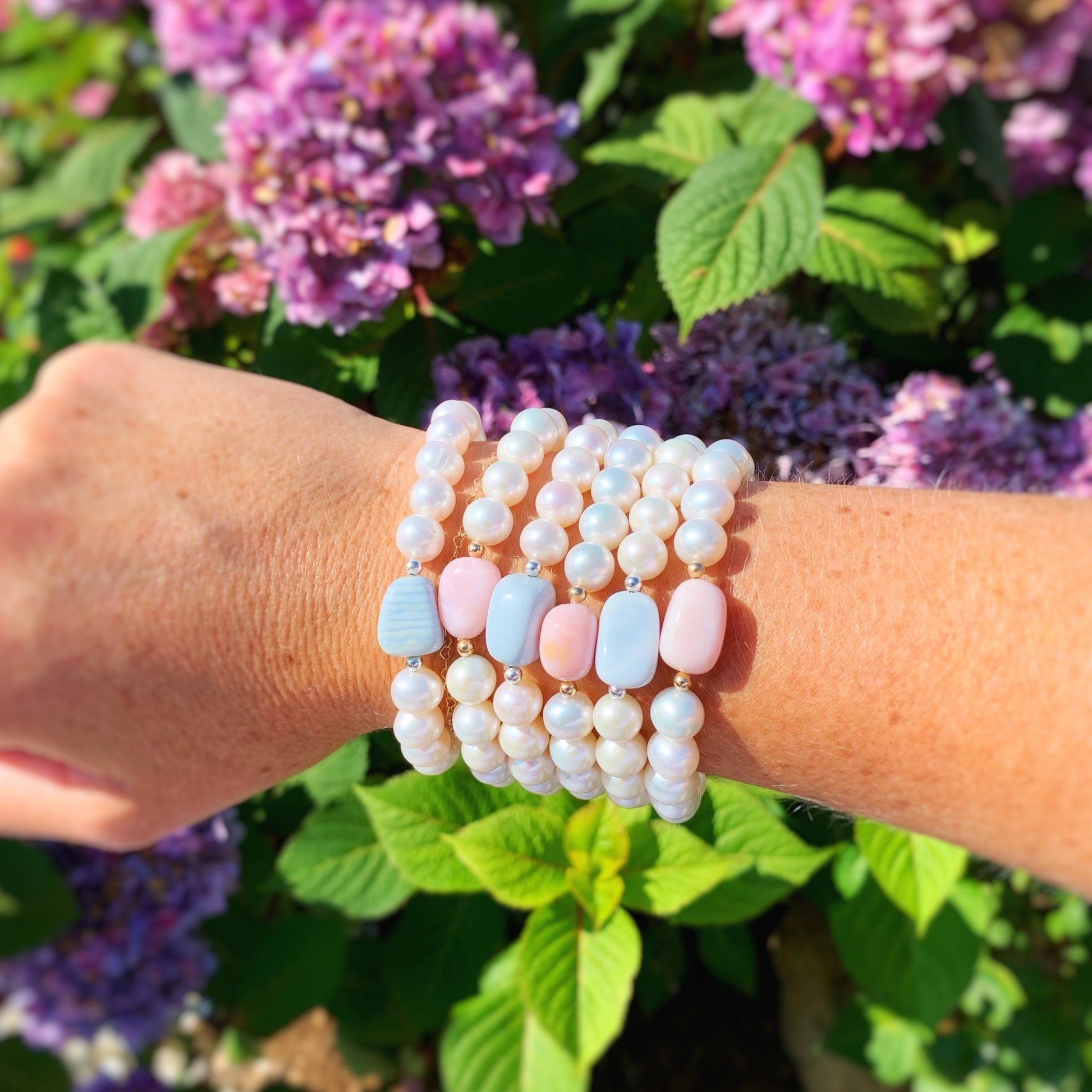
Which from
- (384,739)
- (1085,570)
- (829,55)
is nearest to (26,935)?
(384,739)

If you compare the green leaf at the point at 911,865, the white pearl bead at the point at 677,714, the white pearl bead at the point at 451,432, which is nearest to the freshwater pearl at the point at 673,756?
the white pearl bead at the point at 677,714

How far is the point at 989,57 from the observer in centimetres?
154

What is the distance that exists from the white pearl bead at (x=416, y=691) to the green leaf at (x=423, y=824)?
1.05ft

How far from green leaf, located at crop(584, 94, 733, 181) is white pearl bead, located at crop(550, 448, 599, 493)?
0.90 m

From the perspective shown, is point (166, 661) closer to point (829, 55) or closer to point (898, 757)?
point (898, 757)

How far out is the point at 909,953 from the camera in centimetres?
170

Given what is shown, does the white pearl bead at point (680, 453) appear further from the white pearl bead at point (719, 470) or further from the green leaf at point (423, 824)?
the green leaf at point (423, 824)

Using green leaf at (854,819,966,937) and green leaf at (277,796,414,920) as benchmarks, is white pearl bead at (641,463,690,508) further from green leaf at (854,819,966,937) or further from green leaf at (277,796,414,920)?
green leaf at (277,796,414,920)

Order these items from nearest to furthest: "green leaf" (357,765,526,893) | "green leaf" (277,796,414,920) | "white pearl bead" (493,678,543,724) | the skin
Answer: the skin → "white pearl bead" (493,678,543,724) → "green leaf" (357,765,526,893) → "green leaf" (277,796,414,920)

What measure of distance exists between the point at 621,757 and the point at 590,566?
225 mm

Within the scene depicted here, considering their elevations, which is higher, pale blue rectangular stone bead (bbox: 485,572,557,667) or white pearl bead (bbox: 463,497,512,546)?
white pearl bead (bbox: 463,497,512,546)

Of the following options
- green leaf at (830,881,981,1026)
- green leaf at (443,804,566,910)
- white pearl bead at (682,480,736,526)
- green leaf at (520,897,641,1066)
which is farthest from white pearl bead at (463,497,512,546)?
green leaf at (830,881,981,1026)

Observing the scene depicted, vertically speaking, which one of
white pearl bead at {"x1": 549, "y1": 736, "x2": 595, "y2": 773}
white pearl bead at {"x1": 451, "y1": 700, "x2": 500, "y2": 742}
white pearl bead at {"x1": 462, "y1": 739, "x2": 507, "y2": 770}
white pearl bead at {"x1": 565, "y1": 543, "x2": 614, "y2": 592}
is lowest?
white pearl bead at {"x1": 462, "y1": 739, "x2": 507, "y2": 770}

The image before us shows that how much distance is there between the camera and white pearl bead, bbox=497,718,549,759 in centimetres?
105
